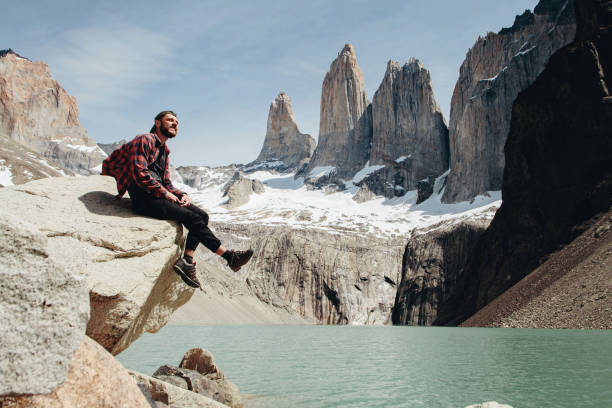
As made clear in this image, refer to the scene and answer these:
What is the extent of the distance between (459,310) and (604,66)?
33.6 m

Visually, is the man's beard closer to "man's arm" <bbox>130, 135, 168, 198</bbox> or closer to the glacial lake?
"man's arm" <bbox>130, 135, 168, 198</bbox>

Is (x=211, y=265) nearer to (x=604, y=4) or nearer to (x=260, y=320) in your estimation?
(x=260, y=320)

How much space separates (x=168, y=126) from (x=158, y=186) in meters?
1.14

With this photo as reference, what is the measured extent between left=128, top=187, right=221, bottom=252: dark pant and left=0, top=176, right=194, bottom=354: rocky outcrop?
0.13 meters

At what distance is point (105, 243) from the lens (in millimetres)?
5965

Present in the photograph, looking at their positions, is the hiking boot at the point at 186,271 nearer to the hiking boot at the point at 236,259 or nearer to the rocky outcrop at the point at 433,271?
the hiking boot at the point at 236,259

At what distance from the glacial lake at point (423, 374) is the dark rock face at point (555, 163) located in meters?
29.1

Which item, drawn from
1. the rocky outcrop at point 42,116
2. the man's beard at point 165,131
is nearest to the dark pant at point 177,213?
the man's beard at point 165,131

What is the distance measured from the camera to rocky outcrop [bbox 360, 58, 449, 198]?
134 m

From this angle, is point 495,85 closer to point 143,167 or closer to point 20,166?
point 20,166

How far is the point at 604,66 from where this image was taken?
55.3m

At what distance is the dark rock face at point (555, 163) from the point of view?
52.7 metres

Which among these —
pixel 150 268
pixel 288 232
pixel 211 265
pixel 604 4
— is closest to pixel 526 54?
pixel 604 4

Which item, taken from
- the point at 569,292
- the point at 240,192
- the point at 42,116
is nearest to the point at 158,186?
the point at 569,292
